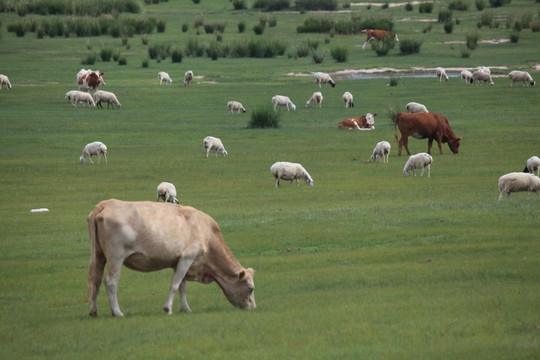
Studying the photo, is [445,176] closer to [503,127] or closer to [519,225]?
[519,225]

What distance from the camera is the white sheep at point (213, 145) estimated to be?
3011cm

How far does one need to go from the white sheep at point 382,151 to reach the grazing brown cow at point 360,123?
724cm

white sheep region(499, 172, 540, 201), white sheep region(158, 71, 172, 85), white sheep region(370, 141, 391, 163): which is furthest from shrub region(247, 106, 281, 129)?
white sheep region(499, 172, 540, 201)

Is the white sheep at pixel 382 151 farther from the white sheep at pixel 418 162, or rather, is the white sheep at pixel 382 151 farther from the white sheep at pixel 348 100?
the white sheep at pixel 348 100

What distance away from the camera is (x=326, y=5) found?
97125 millimetres

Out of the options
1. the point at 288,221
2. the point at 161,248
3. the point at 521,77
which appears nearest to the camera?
the point at 161,248

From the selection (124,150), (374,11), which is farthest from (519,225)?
(374,11)

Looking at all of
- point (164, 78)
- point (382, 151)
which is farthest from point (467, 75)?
point (382, 151)

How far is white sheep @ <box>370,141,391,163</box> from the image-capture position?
28688 millimetres

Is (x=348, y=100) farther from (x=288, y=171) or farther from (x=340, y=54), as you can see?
(x=288, y=171)

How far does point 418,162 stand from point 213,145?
7.95 metres

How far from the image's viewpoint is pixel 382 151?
28891mm

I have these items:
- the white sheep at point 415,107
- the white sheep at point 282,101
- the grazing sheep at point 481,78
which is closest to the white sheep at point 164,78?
the white sheep at point 282,101

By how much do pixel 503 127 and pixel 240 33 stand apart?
4299cm
